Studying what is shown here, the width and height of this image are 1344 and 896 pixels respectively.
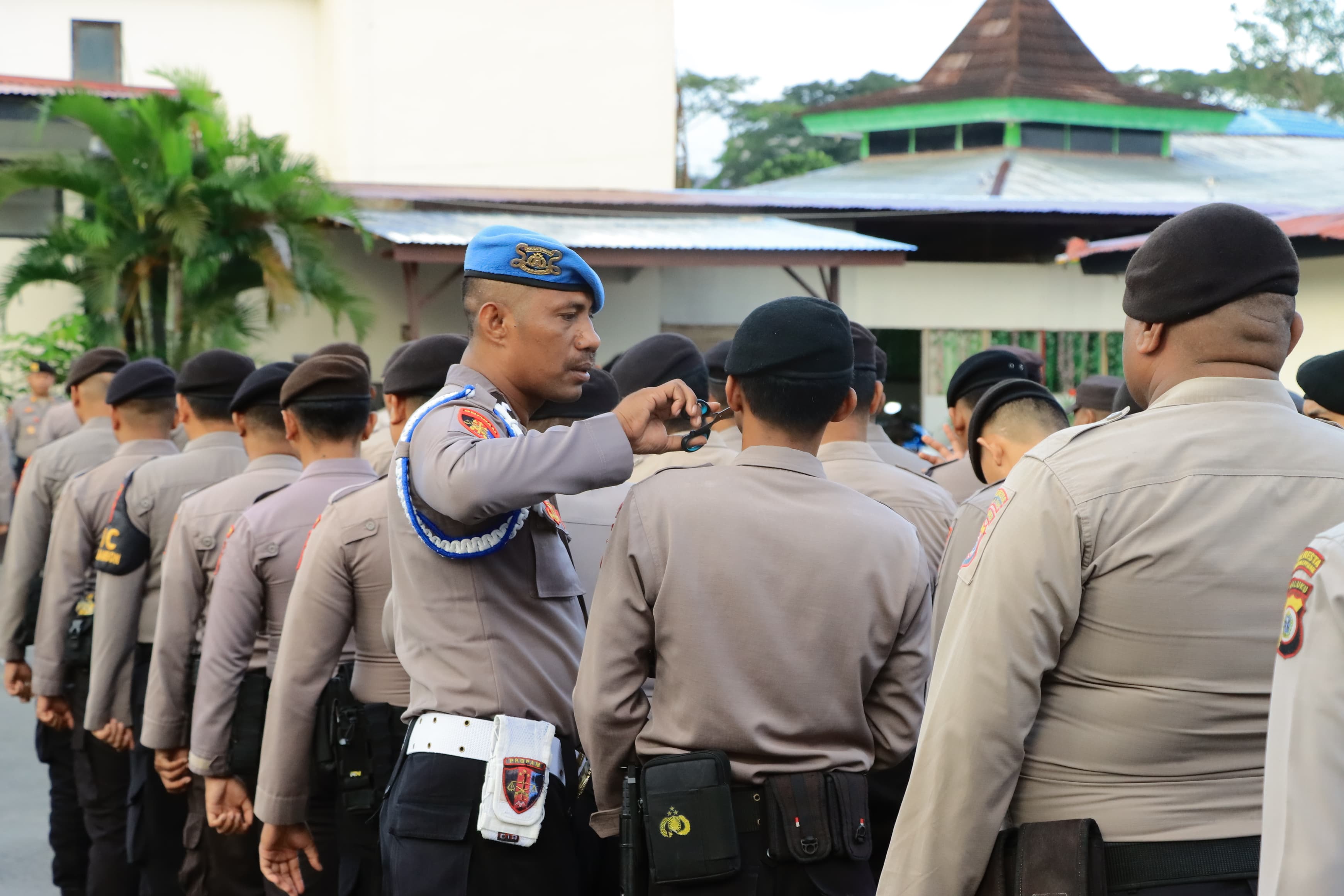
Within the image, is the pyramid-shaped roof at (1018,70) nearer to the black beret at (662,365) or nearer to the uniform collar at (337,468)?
the black beret at (662,365)

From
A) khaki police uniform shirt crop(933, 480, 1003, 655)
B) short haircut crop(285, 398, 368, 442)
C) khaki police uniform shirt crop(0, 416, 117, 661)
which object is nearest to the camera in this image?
khaki police uniform shirt crop(933, 480, 1003, 655)

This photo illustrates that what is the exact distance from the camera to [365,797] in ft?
11.8

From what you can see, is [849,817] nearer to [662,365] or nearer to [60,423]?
[662,365]

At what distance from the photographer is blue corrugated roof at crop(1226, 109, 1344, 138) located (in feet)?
102

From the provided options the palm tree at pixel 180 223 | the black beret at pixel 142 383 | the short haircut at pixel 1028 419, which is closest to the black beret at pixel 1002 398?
the short haircut at pixel 1028 419

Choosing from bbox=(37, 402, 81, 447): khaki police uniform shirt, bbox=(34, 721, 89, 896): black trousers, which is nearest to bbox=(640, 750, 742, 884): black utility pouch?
bbox=(34, 721, 89, 896): black trousers

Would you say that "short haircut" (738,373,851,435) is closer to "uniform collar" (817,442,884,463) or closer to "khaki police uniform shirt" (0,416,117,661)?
"uniform collar" (817,442,884,463)

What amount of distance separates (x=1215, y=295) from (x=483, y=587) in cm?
152

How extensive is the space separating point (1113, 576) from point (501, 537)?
1243 mm

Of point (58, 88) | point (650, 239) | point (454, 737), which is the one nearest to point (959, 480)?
point (454, 737)

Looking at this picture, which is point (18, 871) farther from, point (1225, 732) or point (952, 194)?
point (952, 194)

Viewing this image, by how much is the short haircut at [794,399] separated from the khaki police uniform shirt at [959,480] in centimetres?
268

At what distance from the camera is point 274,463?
15.1ft

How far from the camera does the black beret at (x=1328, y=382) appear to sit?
4.15 metres
